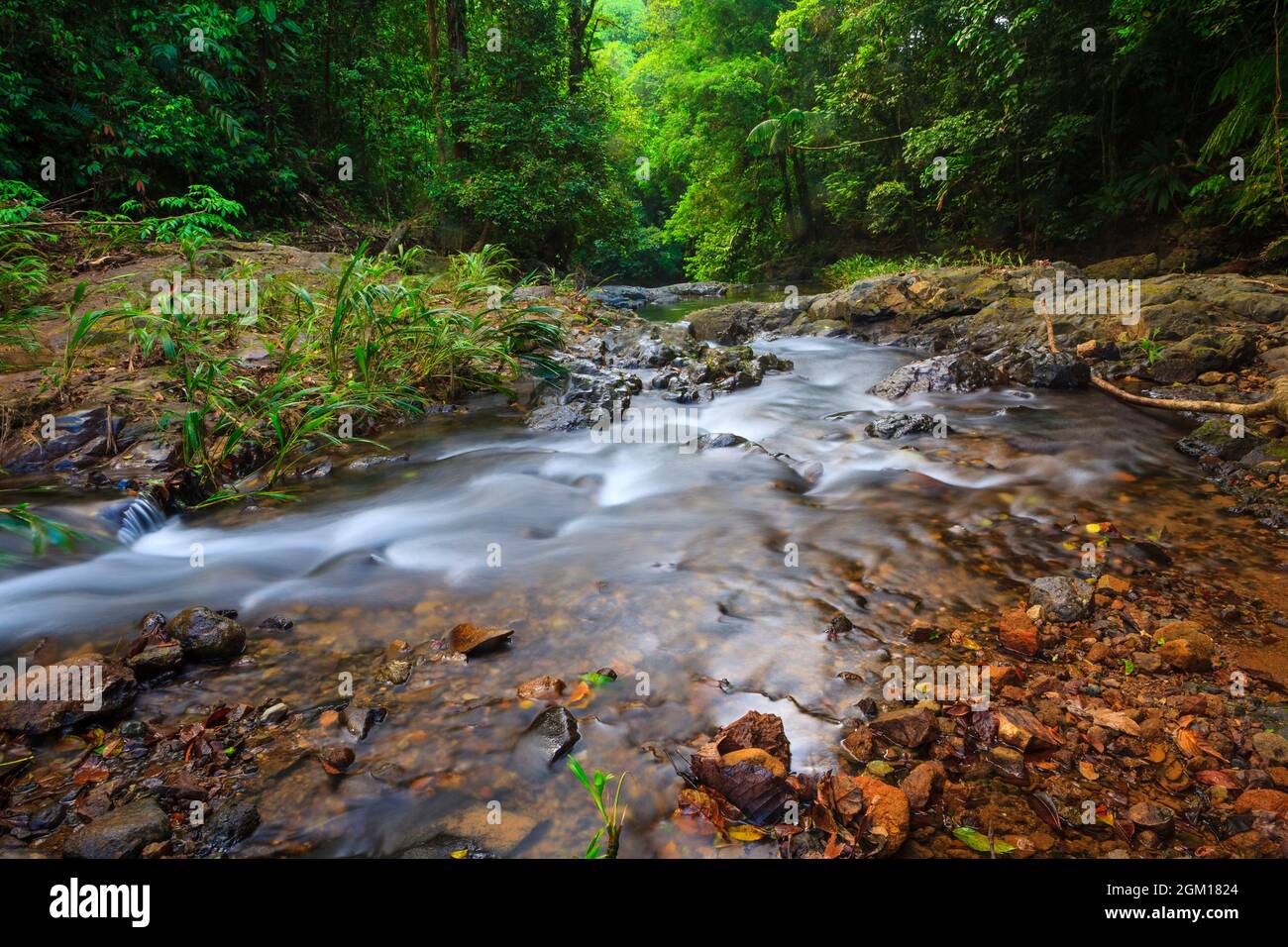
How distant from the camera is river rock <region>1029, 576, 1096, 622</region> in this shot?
271cm

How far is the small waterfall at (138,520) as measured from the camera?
3594 mm

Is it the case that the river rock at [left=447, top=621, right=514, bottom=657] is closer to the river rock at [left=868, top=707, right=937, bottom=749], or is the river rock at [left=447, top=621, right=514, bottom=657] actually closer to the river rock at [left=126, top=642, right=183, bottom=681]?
the river rock at [left=126, top=642, right=183, bottom=681]

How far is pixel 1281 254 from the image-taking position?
8789 millimetres

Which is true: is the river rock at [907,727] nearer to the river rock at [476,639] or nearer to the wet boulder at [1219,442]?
Answer: the river rock at [476,639]

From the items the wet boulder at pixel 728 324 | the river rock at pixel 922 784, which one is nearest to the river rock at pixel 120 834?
the river rock at pixel 922 784

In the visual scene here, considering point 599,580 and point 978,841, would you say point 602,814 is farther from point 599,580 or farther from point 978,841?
point 599,580

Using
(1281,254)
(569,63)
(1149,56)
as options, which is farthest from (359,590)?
(569,63)

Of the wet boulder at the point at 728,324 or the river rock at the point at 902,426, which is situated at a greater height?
the wet boulder at the point at 728,324

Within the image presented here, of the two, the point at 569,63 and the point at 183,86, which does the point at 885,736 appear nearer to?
the point at 183,86

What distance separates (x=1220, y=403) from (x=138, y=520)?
8.20m

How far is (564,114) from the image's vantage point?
1296 cm

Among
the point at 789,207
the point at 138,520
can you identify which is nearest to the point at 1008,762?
the point at 138,520

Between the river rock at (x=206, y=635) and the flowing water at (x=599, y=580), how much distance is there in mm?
102
